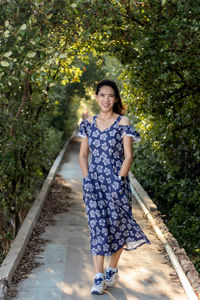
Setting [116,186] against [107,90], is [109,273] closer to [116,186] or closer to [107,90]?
[116,186]

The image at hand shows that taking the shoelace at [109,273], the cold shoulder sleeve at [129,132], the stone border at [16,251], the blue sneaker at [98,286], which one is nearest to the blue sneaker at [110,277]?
the shoelace at [109,273]

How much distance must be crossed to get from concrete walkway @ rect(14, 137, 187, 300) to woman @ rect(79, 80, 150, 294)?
34cm

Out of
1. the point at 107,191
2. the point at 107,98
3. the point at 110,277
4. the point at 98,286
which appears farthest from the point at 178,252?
the point at 107,98

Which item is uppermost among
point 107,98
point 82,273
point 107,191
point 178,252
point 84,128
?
point 107,98

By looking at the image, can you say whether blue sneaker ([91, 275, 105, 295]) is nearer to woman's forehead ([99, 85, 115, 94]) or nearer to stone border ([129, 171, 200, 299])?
stone border ([129, 171, 200, 299])

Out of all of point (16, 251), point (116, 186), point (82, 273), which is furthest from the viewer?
point (16, 251)

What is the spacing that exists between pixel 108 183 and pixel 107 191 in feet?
0.27

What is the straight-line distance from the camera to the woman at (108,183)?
480 cm

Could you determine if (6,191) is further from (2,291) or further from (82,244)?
(2,291)

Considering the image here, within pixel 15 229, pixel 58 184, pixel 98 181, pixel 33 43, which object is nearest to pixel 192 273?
pixel 98 181

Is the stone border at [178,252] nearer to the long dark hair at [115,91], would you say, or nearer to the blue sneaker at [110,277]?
the blue sneaker at [110,277]

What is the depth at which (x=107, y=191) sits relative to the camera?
484cm

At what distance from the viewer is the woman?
15.7 ft

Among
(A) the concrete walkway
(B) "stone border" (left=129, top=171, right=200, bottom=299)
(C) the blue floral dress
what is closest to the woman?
(C) the blue floral dress
